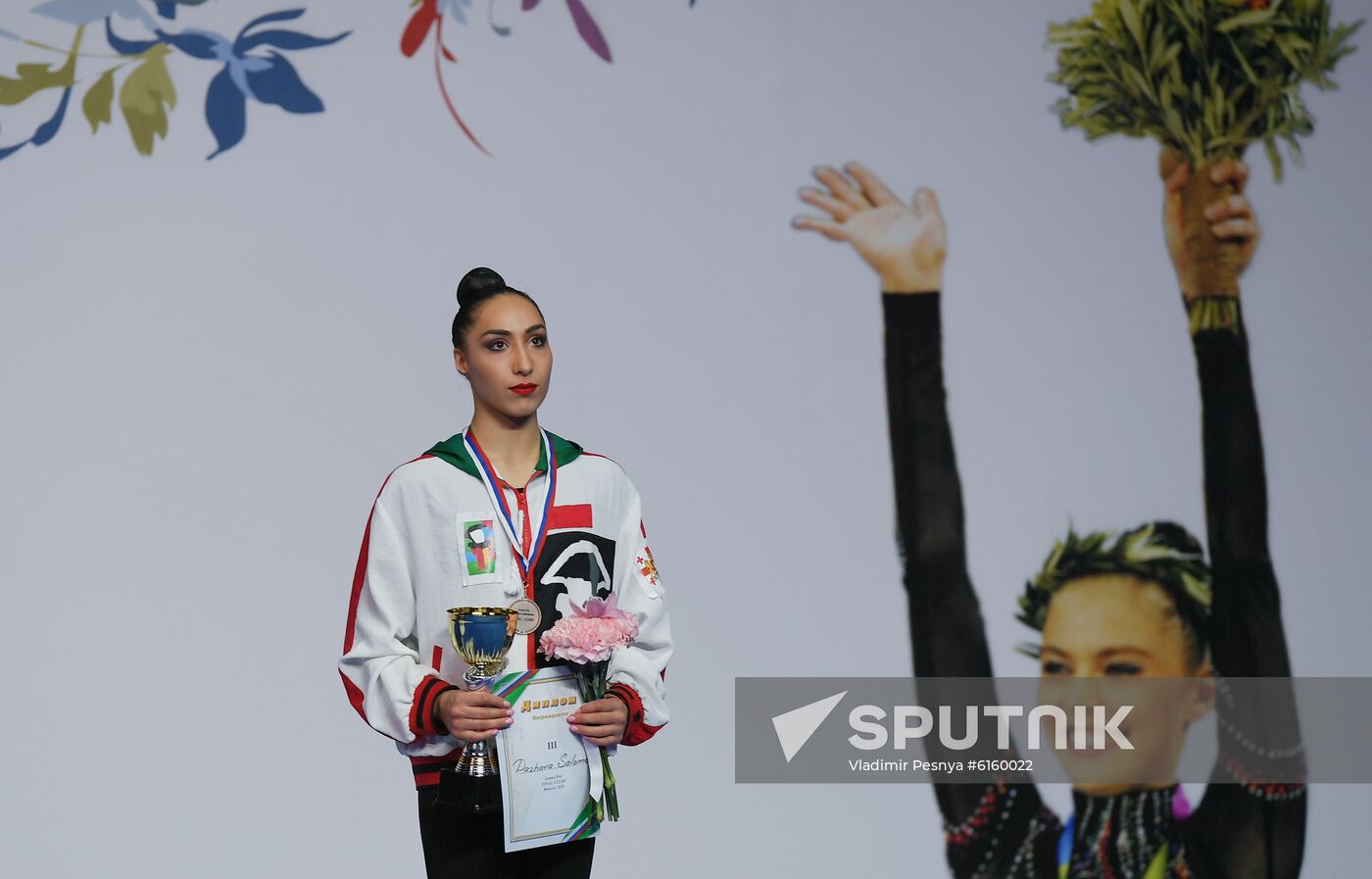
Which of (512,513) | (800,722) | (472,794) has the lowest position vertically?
(800,722)

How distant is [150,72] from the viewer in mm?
3365

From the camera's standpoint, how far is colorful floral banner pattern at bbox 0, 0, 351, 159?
3346 millimetres

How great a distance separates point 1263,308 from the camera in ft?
12.8

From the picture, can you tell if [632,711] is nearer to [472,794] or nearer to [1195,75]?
[472,794]

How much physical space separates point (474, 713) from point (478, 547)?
9.7 inches

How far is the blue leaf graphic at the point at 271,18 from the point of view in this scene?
134 inches

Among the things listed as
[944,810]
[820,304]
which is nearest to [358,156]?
[820,304]

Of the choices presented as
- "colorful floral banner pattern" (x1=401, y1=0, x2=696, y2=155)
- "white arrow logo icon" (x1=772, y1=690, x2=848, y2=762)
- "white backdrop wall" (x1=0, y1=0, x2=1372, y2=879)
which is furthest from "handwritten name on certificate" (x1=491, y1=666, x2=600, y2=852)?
"colorful floral banner pattern" (x1=401, y1=0, x2=696, y2=155)

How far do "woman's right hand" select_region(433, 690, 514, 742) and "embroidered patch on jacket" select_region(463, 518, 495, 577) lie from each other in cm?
19

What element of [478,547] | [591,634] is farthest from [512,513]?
[591,634]

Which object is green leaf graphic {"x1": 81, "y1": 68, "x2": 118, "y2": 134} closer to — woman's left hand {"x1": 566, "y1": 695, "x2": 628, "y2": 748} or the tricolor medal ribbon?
the tricolor medal ribbon

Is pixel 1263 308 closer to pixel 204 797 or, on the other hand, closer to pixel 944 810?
pixel 944 810

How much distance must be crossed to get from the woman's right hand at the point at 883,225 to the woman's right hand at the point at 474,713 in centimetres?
185

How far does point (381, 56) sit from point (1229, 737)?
8.33 ft
